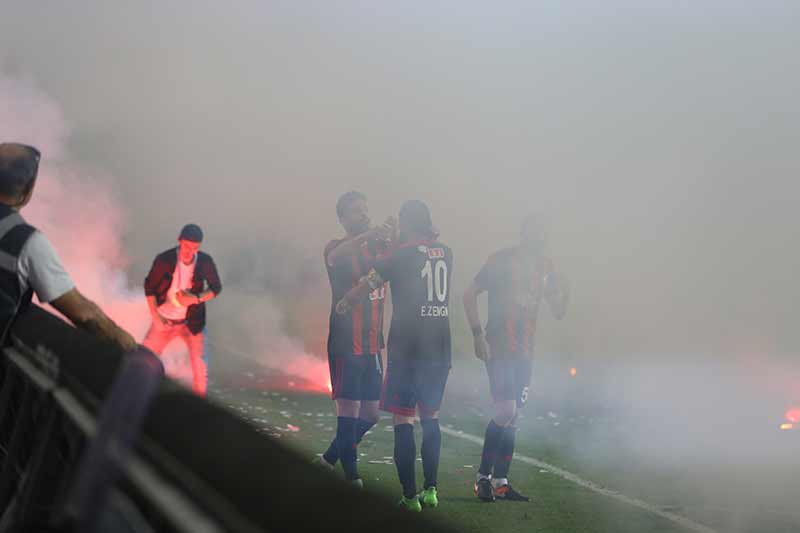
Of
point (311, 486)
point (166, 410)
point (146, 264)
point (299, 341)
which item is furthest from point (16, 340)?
point (146, 264)

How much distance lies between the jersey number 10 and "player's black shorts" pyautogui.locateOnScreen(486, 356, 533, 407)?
100 centimetres

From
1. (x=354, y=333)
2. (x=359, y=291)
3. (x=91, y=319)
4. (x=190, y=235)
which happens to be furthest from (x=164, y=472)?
(x=190, y=235)

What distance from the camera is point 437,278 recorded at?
7566 millimetres

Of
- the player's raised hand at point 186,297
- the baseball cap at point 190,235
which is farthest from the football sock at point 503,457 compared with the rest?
the baseball cap at point 190,235

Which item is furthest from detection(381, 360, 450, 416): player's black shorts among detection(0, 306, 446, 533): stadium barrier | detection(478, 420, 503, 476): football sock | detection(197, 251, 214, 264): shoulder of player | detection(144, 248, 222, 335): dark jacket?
detection(0, 306, 446, 533): stadium barrier

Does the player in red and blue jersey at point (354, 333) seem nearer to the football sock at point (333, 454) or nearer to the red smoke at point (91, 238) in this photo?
the football sock at point (333, 454)

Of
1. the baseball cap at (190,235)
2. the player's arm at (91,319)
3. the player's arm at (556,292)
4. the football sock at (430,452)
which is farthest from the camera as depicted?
the baseball cap at (190,235)

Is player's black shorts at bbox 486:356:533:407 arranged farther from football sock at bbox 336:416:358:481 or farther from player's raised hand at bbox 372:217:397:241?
player's raised hand at bbox 372:217:397:241

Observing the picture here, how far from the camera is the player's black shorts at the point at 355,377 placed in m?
8.04

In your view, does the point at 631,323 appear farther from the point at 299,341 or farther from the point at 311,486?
the point at 311,486

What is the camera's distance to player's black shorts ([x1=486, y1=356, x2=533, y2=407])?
8.37 metres

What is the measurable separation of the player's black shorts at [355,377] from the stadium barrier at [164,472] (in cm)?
515

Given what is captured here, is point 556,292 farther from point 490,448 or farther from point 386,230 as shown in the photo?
point 386,230

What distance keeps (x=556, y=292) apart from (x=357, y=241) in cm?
195
